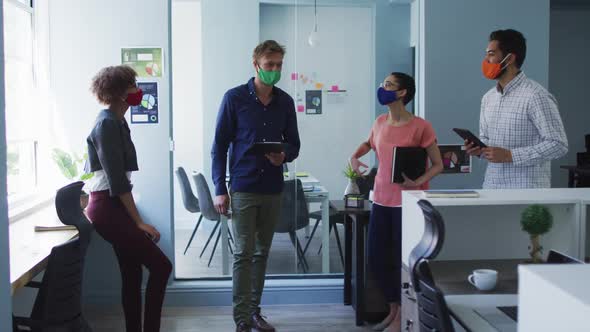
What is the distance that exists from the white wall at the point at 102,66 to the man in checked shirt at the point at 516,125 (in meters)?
2.09

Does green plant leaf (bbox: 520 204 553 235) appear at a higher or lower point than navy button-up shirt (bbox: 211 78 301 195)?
lower

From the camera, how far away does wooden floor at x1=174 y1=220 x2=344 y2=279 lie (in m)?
4.28

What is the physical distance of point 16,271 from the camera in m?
2.36

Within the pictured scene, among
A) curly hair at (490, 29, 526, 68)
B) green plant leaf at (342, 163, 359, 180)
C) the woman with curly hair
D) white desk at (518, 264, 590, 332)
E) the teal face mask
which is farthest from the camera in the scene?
green plant leaf at (342, 163, 359, 180)

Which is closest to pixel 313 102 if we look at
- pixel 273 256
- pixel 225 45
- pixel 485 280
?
pixel 225 45

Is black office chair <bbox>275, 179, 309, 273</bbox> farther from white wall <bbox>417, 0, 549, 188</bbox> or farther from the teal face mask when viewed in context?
the teal face mask

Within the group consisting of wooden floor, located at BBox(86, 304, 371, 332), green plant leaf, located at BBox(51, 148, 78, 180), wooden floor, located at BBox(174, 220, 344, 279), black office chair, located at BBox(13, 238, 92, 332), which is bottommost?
wooden floor, located at BBox(86, 304, 371, 332)

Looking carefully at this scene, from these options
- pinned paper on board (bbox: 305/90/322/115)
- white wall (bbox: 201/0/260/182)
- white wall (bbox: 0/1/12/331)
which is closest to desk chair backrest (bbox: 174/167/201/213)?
white wall (bbox: 201/0/260/182)

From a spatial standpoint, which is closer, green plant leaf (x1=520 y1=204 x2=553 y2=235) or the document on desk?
the document on desk

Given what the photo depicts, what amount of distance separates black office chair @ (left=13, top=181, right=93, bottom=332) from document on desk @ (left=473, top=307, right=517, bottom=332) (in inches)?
58.1

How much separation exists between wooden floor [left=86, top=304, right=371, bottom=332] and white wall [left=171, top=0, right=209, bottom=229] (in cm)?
102

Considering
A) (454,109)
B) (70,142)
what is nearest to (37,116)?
(70,142)

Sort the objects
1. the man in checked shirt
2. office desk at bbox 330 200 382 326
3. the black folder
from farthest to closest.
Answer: office desk at bbox 330 200 382 326
the black folder
the man in checked shirt

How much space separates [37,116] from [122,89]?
139 cm
